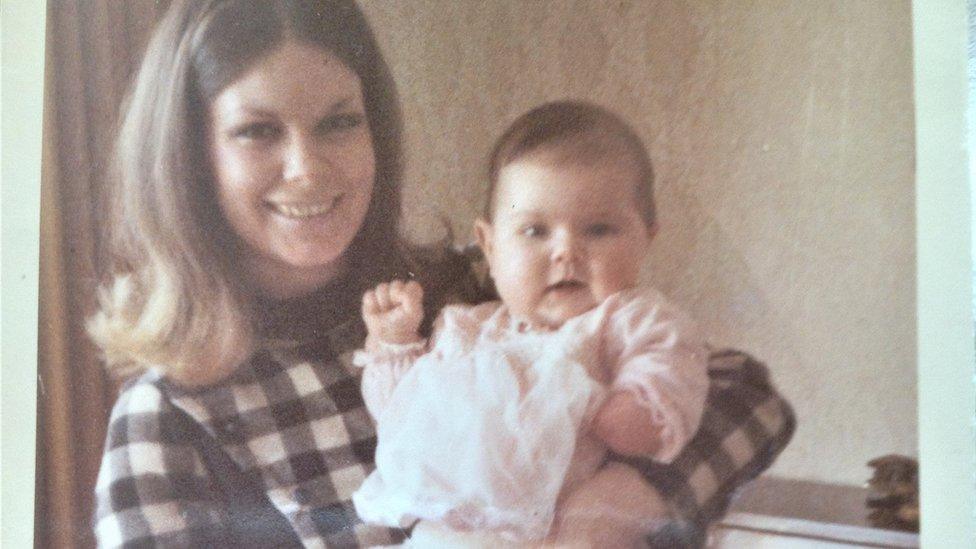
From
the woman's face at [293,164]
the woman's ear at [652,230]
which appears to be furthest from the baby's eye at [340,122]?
the woman's ear at [652,230]

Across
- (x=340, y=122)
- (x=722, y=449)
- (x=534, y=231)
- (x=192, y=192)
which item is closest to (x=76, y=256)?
(x=192, y=192)

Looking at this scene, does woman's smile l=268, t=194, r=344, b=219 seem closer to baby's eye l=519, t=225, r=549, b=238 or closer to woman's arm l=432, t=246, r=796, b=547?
baby's eye l=519, t=225, r=549, b=238

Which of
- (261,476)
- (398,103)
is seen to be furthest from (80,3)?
(261,476)

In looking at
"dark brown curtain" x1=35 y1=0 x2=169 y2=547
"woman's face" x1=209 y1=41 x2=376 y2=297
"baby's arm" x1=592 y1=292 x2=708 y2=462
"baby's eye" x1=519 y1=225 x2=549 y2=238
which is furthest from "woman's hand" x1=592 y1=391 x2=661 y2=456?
"dark brown curtain" x1=35 y1=0 x2=169 y2=547

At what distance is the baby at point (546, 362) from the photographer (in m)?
0.55

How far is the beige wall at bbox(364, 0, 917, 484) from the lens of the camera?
549mm

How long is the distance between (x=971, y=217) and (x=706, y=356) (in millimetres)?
185

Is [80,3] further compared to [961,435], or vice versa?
[80,3]

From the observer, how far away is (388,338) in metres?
0.61

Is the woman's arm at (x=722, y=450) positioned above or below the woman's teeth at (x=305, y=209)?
below

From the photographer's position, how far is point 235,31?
2.08 feet

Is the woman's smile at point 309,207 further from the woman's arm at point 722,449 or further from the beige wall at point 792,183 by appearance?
→ the woman's arm at point 722,449

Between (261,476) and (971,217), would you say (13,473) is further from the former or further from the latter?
(971,217)

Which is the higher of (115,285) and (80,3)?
(80,3)
